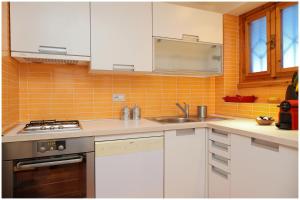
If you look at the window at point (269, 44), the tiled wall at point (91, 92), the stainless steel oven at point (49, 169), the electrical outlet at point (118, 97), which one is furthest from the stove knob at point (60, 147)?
the window at point (269, 44)

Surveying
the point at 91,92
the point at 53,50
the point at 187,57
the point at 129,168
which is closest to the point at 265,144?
the point at 129,168

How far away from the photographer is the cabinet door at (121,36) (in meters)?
1.65

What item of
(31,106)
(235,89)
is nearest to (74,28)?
(31,106)

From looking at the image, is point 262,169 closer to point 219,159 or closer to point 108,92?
point 219,159

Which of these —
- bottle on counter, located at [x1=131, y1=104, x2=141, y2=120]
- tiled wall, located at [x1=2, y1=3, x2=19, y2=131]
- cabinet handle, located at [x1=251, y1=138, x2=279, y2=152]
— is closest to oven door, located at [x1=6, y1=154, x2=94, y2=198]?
tiled wall, located at [x1=2, y1=3, x2=19, y2=131]

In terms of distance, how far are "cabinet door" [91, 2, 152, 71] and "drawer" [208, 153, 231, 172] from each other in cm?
98

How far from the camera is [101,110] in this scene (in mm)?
2014

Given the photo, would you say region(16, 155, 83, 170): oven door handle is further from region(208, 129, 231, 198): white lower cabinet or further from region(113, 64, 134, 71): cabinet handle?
region(208, 129, 231, 198): white lower cabinet

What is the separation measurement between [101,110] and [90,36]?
744 mm

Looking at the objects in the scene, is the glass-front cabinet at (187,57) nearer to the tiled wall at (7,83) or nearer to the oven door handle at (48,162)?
the oven door handle at (48,162)

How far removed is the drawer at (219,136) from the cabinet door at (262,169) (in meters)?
0.06

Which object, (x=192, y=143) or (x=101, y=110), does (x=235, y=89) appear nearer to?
(x=192, y=143)

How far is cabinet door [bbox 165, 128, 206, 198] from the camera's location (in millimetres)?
1659

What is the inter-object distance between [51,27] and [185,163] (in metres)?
1.57
